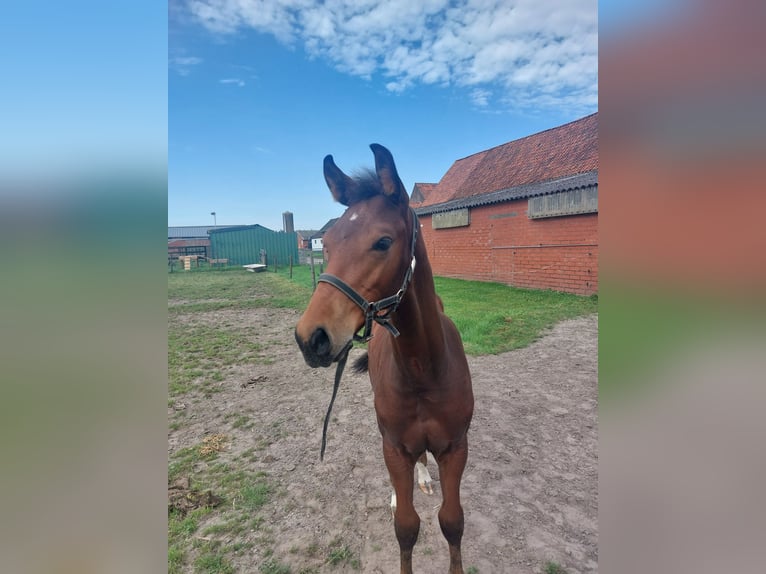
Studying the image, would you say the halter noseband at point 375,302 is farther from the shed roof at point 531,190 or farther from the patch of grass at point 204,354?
the shed roof at point 531,190

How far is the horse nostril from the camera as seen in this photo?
141 centimetres

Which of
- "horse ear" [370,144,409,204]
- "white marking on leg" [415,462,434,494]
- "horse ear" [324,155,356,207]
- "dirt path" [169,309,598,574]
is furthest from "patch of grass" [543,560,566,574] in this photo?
"horse ear" [324,155,356,207]

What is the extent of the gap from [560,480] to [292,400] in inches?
138

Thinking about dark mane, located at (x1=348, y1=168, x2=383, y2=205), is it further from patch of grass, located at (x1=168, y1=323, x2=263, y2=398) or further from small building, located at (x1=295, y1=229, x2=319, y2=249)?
small building, located at (x1=295, y1=229, x2=319, y2=249)

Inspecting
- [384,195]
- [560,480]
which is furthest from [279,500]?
[384,195]

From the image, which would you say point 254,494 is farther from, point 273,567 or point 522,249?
point 522,249

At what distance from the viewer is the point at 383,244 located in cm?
159

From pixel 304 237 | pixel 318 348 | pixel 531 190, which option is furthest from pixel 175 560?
pixel 304 237

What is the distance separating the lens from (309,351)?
4.59ft

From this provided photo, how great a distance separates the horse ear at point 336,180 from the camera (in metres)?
1.83

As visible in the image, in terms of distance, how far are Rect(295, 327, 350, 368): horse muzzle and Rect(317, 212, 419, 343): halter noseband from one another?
6.5 inches

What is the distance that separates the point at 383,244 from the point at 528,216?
42.3 ft

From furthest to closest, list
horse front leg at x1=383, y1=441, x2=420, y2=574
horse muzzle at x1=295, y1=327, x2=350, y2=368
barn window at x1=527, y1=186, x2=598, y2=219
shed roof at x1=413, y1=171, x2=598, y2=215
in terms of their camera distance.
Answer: shed roof at x1=413, y1=171, x2=598, y2=215
barn window at x1=527, y1=186, x2=598, y2=219
horse front leg at x1=383, y1=441, x2=420, y2=574
horse muzzle at x1=295, y1=327, x2=350, y2=368
